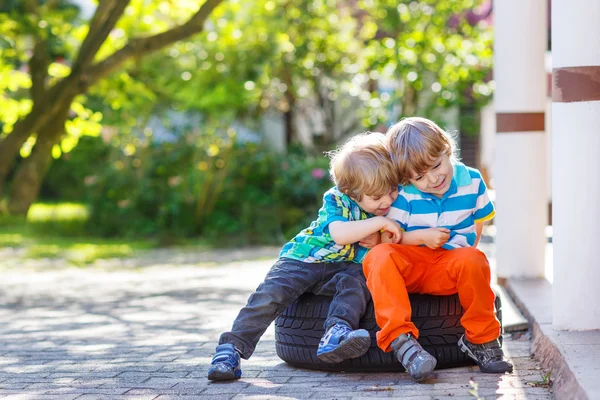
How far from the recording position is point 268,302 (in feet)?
15.5

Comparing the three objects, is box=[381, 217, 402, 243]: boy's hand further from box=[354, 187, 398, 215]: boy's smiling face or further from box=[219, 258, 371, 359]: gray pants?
box=[219, 258, 371, 359]: gray pants

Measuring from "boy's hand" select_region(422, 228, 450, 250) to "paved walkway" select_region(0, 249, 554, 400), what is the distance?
58 cm

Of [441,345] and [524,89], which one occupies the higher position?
[524,89]

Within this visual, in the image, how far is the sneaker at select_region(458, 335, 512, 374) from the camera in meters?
4.49

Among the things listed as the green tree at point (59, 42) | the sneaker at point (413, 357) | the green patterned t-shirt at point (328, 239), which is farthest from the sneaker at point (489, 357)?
the green tree at point (59, 42)

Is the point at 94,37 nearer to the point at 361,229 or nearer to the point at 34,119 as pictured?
the point at 34,119

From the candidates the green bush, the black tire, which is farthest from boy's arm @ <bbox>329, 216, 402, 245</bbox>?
the green bush

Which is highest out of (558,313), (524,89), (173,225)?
(524,89)

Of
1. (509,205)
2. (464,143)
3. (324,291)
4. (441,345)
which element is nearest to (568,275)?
(441,345)

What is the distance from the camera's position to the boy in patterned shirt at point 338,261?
4.49 meters

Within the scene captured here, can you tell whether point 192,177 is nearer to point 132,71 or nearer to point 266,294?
point 132,71

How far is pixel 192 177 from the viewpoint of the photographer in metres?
15.3

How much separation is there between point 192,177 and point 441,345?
1095cm

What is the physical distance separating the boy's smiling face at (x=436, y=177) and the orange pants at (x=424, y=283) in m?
0.28
